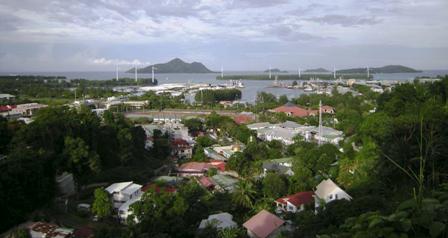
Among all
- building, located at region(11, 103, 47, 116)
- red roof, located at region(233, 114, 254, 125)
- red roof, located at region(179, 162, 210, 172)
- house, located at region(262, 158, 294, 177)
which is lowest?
red roof, located at region(179, 162, 210, 172)

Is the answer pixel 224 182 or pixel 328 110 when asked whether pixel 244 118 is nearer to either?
pixel 328 110

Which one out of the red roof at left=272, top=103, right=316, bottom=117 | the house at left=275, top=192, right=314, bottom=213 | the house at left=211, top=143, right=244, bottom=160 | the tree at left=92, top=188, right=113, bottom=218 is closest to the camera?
the tree at left=92, top=188, right=113, bottom=218

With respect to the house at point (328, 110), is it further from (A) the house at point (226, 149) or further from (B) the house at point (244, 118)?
(A) the house at point (226, 149)

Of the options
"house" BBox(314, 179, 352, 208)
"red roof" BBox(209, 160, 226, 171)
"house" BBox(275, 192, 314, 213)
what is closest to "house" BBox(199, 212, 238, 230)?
"house" BBox(275, 192, 314, 213)

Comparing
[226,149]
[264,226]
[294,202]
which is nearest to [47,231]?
[264,226]

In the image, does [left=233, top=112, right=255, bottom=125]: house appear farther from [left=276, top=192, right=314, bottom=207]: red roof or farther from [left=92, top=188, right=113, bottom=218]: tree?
[left=92, top=188, right=113, bottom=218]: tree

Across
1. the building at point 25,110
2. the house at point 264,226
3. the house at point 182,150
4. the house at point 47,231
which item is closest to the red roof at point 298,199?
the house at point 264,226

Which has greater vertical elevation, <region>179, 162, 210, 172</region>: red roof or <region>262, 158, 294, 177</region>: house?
<region>262, 158, 294, 177</region>: house
